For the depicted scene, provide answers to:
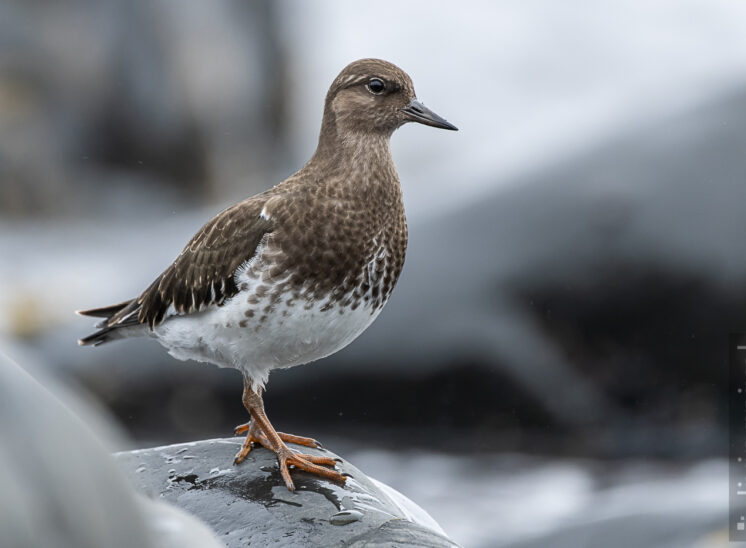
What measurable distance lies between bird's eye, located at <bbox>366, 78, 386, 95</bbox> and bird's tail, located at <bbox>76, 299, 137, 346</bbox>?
1344mm

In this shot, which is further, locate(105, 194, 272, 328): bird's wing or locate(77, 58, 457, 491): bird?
locate(105, 194, 272, 328): bird's wing

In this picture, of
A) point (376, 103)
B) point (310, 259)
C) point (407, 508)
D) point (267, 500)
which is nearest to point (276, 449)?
point (267, 500)

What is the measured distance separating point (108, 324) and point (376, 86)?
154cm

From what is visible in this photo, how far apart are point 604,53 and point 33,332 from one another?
8.64 meters

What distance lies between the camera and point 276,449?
3693mm

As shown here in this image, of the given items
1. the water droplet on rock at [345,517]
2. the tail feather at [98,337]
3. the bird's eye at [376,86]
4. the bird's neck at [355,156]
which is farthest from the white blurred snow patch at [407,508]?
the bird's eye at [376,86]

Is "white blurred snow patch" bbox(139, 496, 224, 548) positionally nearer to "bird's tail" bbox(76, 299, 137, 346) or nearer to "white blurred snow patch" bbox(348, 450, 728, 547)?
"bird's tail" bbox(76, 299, 137, 346)

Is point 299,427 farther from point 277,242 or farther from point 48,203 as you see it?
point 48,203

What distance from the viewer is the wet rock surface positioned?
10.4 ft

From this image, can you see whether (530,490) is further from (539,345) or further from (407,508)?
(407,508)

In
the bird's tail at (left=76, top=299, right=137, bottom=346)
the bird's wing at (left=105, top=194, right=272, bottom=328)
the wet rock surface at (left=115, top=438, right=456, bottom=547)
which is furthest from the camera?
the bird's tail at (left=76, top=299, right=137, bottom=346)

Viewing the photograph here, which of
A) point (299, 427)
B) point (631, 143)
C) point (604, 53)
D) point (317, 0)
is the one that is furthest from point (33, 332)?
point (604, 53)

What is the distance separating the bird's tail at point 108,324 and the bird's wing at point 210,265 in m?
0.12

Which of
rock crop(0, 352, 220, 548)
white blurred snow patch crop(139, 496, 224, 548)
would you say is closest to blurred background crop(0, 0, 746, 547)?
white blurred snow patch crop(139, 496, 224, 548)
